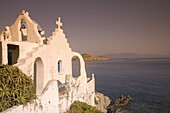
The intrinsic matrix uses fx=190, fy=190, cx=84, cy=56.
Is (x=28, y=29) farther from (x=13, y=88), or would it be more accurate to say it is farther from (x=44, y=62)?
(x=13, y=88)

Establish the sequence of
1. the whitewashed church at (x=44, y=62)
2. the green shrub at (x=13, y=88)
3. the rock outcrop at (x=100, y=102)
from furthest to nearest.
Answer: the rock outcrop at (x=100, y=102) → the whitewashed church at (x=44, y=62) → the green shrub at (x=13, y=88)

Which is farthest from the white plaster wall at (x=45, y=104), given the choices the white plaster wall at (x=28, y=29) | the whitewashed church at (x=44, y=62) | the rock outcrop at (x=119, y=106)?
the rock outcrop at (x=119, y=106)

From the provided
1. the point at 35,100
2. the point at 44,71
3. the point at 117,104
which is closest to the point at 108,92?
the point at 117,104

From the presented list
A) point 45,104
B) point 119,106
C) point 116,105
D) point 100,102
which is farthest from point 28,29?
point 119,106

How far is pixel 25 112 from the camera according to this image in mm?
9266

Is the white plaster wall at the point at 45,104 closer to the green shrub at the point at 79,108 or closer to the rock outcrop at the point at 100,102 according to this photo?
the green shrub at the point at 79,108

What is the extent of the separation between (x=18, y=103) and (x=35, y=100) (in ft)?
3.88

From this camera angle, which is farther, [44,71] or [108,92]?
[108,92]

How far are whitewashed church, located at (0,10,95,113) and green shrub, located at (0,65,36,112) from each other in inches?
23.2

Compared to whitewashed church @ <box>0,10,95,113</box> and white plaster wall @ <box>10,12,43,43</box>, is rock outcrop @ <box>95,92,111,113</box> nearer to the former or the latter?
whitewashed church @ <box>0,10,95,113</box>

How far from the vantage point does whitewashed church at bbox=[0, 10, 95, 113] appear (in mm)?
12227

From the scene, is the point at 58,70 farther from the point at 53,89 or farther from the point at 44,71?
the point at 53,89

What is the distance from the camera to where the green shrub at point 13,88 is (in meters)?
8.78

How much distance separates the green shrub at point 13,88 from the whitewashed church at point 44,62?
589 millimetres
